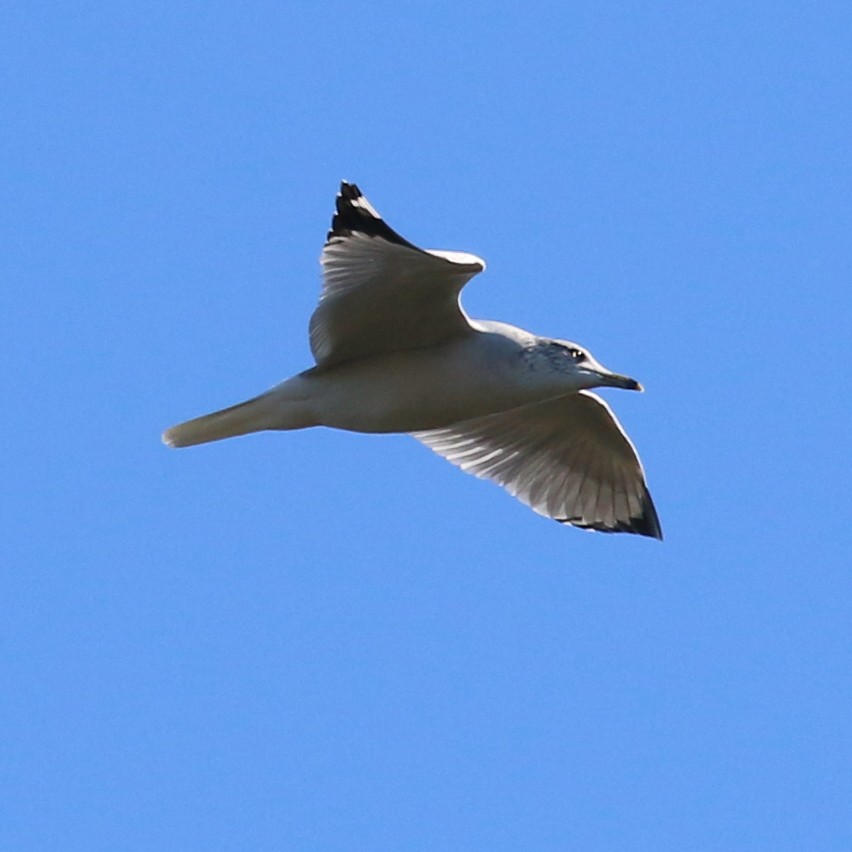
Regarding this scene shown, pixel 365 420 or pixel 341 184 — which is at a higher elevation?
pixel 341 184

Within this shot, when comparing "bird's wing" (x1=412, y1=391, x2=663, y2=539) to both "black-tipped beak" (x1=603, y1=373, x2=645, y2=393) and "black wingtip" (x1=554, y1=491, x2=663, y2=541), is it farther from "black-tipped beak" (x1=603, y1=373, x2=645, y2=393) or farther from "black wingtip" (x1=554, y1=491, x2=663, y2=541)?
"black-tipped beak" (x1=603, y1=373, x2=645, y2=393)

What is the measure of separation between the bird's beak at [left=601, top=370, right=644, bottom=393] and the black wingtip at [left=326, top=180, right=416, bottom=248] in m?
1.33

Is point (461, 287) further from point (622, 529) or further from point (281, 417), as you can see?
point (622, 529)

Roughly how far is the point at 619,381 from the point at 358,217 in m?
1.65

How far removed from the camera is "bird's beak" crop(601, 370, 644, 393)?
30.0 ft

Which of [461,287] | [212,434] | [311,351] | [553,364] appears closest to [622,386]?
[553,364]

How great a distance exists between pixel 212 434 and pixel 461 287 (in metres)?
1.65

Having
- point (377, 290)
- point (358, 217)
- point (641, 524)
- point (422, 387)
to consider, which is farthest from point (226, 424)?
point (641, 524)

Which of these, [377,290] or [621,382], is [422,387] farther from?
[621,382]

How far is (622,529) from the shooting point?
1082 centimetres

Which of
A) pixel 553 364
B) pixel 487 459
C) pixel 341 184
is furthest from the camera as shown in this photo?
pixel 487 459

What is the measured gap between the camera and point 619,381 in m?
9.17

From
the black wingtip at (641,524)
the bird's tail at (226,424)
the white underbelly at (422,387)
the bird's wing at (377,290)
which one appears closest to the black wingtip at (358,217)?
the bird's wing at (377,290)

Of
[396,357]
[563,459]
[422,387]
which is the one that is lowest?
[422,387]
